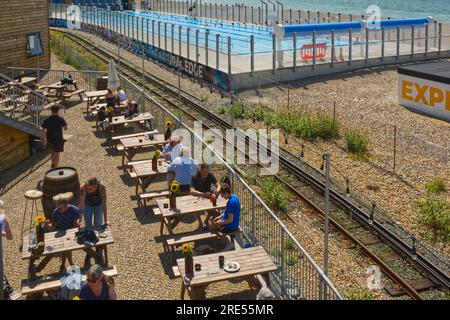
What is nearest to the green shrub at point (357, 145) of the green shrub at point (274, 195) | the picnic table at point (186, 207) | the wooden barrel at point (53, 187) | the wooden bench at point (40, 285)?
the green shrub at point (274, 195)

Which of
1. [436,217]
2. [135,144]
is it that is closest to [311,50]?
[135,144]

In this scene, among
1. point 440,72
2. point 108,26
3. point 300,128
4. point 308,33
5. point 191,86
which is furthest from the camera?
point 108,26

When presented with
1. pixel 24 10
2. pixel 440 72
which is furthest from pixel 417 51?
pixel 24 10

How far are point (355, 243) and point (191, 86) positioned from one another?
19326 millimetres

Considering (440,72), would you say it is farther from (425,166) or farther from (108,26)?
(108,26)

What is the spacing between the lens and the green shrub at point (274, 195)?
13852 mm

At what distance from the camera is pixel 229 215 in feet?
32.2

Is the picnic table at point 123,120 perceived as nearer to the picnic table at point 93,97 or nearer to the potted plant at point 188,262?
the picnic table at point 93,97

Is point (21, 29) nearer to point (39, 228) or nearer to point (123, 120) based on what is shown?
point (123, 120)

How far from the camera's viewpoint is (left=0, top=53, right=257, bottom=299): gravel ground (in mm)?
9286

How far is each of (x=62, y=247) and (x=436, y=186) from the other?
10.2 meters

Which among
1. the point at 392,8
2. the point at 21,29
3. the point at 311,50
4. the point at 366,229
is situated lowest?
the point at 366,229

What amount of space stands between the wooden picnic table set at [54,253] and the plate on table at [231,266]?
6.07 feet

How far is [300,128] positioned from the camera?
20766 millimetres
